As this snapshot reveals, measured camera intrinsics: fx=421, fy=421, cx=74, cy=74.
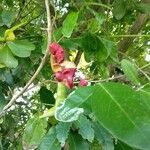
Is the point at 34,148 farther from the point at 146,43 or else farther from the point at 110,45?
the point at 146,43

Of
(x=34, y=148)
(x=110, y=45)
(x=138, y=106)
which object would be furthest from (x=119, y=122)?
(x=110, y=45)

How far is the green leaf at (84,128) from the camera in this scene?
61 cm

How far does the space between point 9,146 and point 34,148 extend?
0.70 meters

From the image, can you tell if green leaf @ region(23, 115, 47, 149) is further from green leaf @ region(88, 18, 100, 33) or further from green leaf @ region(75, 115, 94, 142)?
green leaf @ region(88, 18, 100, 33)

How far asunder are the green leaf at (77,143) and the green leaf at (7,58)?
303mm

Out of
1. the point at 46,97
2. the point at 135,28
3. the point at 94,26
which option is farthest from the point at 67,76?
the point at 135,28

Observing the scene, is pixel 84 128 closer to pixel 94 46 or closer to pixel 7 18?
pixel 94 46

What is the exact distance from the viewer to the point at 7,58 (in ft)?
2.94

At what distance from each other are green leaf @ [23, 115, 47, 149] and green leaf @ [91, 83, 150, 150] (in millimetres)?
208

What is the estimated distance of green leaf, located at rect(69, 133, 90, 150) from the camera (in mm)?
636

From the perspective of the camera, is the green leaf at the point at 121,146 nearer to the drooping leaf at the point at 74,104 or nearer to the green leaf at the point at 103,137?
→ the green leaf at the point at 103,137

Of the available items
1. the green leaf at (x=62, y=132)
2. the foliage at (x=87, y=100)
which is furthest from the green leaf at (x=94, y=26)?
the green leaf at (x=62, y=132)

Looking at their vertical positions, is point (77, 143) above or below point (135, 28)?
above

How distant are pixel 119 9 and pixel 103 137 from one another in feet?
2.34
